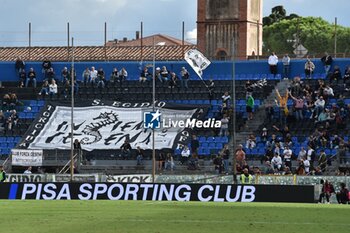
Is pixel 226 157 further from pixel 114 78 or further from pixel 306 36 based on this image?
pixel 306 36

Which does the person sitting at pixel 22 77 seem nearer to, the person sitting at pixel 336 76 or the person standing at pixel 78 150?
the person standing at pixel 78 150

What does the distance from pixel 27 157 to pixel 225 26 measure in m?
28.9

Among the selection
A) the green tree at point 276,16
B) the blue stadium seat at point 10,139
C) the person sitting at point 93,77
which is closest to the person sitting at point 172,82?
the person sitting at point 93,77

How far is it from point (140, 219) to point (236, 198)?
509 inches

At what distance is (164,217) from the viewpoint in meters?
31.4

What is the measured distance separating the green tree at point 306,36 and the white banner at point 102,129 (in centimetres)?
6742

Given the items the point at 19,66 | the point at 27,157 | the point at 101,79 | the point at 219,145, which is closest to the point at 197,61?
the point at 101,79

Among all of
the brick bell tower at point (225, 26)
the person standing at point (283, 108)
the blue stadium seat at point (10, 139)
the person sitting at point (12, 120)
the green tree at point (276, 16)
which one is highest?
the green tree at point (276, 16)

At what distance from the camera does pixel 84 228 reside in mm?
26891

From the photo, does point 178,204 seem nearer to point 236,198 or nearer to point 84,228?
point 236,198

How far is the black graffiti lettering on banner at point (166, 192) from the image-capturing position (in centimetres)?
4275

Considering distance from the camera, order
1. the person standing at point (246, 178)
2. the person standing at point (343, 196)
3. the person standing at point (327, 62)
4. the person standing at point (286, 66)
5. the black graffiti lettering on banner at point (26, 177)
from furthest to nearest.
Answer: 1. the person standing at point (286, 66)
2. the person standing at point (327, 62)
3. the black graffiti lettering on banner at point (26, 177)
4. the person standing at point (246, 178)
5. the person standing at point (343, 196)

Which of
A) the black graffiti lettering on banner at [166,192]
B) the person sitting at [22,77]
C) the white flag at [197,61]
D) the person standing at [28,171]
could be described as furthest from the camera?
the person sitting at [22,77]

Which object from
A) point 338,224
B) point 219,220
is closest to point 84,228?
point 219,220
